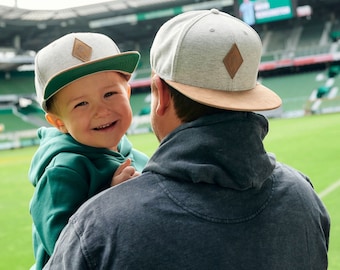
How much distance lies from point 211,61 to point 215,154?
216mm

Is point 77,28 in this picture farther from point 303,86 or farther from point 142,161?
point 142,161

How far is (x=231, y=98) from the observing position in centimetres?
104

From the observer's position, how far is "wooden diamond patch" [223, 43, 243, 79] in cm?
105

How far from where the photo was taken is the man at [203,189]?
93 centimetres

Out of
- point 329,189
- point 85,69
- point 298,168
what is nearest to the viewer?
point 85,69

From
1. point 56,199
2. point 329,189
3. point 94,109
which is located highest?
point 94,109

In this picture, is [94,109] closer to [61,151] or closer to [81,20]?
[61,151]

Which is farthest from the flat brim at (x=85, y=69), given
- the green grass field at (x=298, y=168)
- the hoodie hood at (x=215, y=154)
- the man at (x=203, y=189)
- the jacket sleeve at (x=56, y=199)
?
the green grass field at (x=298, y=168)

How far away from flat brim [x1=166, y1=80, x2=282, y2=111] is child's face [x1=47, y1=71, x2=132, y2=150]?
2.00 feet

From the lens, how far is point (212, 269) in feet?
3.15

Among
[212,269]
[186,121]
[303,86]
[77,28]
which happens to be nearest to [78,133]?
[186,121]

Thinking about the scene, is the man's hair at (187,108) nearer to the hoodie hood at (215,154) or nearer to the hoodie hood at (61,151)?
the hoodie hood at (215,154)

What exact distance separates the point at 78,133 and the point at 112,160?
0.15 meters

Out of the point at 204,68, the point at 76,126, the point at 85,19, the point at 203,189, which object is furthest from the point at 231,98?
the point at 85,19
